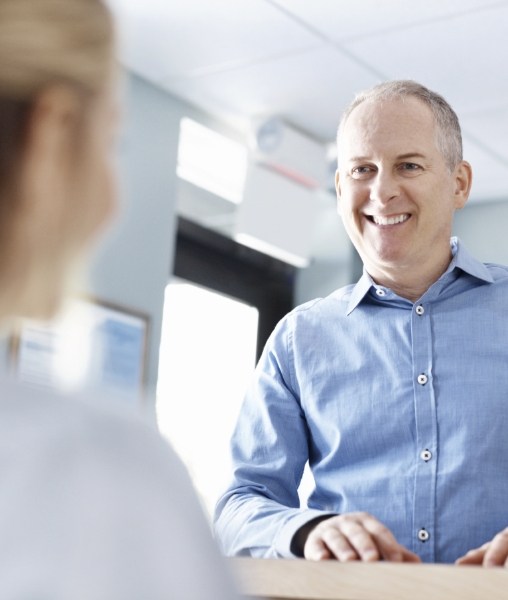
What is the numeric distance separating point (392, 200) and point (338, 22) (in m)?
1.91

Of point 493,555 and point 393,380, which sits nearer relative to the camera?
point 493,555

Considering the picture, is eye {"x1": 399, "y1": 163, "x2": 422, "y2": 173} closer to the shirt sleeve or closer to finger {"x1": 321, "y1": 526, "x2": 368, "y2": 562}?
the shirt sleeve

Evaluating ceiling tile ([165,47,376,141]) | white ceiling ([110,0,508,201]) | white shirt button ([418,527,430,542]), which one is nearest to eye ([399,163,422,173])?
white shirt button ([418,527,430,542])

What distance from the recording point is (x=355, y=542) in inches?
48.1

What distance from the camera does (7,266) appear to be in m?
0.53

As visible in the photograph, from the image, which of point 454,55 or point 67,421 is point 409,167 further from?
point 454,55

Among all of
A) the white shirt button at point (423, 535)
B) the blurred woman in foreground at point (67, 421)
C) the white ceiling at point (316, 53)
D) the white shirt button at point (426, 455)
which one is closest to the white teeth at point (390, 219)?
the white shirt button at point (426, 455)

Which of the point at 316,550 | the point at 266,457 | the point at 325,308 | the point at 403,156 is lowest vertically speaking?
the point at 316,550

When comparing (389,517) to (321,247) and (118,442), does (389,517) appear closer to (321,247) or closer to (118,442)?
(118,442)

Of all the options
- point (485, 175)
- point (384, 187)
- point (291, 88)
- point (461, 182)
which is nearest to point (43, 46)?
point (384, 187)

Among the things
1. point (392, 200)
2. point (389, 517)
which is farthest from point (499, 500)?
point (392, 200)

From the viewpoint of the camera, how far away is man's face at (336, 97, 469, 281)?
179 cm

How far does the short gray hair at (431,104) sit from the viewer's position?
1.83 m

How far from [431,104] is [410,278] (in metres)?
0.29
